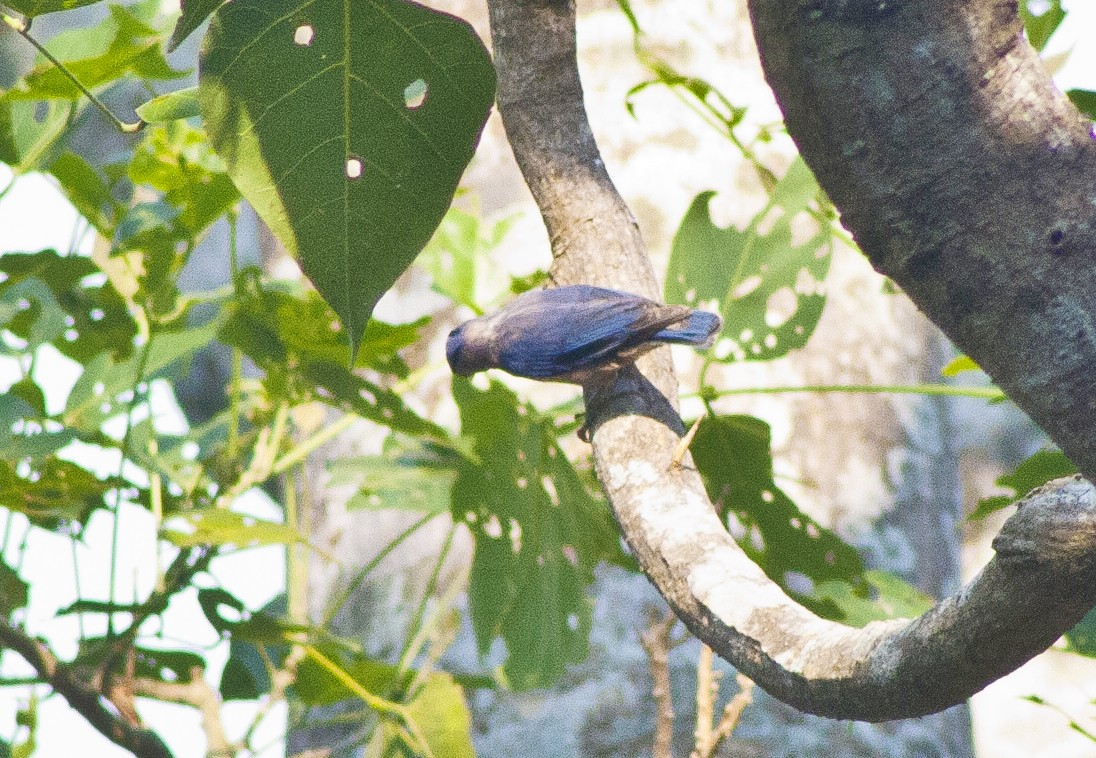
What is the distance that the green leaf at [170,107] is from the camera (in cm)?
Answer: 77

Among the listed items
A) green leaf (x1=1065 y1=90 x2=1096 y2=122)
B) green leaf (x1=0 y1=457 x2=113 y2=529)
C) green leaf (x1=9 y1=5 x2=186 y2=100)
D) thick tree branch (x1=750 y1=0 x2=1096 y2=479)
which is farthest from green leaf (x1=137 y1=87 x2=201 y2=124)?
green leaf (x1=1065 y1=90 x2=1096 y2=122)

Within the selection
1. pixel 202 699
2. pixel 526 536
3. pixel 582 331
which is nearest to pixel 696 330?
pixel 582 331

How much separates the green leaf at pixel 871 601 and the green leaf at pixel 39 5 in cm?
108

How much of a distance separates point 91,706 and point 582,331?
34.5 inches

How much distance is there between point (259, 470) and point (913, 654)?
1181 millimetres

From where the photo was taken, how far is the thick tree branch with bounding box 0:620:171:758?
4.73 feet

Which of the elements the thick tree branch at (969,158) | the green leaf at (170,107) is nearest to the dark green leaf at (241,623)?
the green leaf at (170,107)

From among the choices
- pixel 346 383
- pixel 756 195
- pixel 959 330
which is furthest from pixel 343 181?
pixel 756 195

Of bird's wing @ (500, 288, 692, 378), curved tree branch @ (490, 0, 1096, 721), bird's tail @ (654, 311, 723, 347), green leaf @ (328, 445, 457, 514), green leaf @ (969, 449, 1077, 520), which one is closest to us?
curved tree branch @ (490, 0, 1096, 721)

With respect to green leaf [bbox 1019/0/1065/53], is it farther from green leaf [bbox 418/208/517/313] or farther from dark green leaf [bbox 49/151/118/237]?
dark green leaf [bbox 49/151/118/237]

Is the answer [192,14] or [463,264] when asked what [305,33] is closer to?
[192,14]

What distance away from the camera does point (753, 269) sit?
4.87ft

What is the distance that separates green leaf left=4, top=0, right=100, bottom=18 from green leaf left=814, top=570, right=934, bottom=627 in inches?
42.6

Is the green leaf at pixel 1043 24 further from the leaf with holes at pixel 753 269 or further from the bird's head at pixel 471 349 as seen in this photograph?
the bird's head at pixel 471 349
